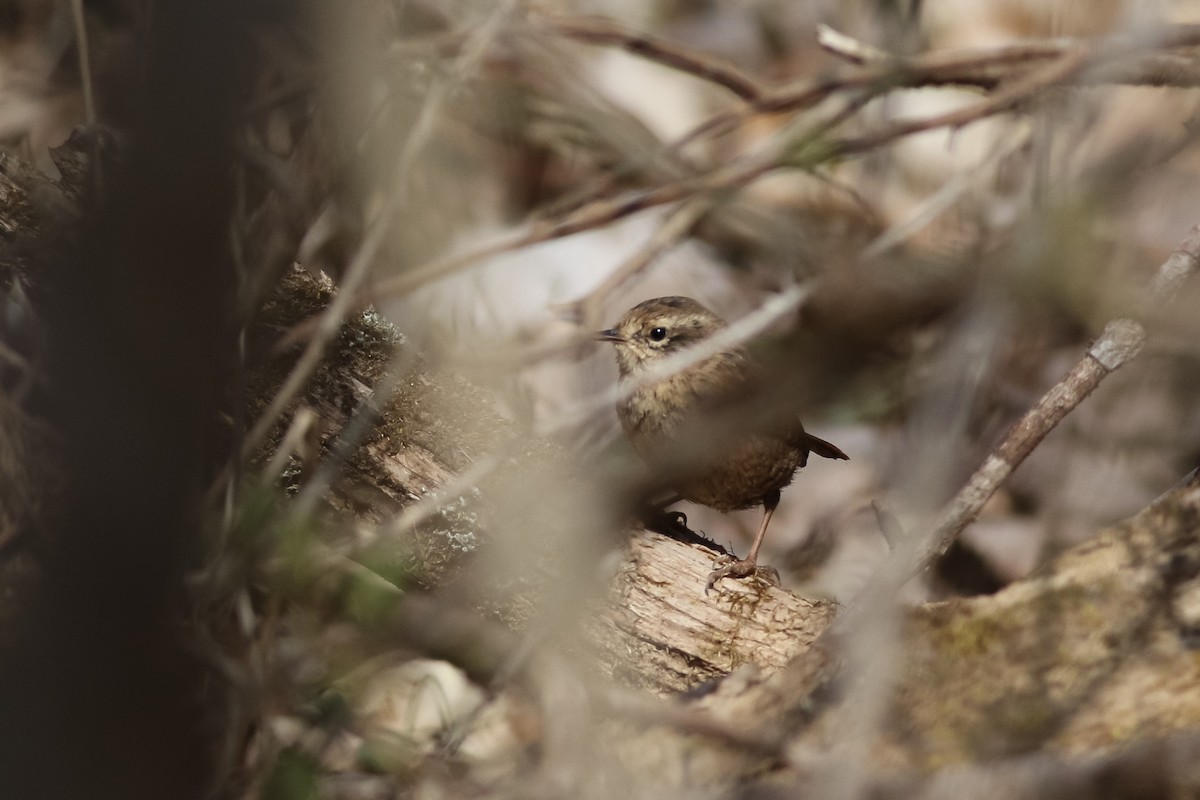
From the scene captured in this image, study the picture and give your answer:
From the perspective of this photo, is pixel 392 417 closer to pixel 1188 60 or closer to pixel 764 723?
pixel 764 723

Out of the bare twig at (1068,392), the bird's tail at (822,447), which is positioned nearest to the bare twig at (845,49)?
the bird's tail at (822,447)

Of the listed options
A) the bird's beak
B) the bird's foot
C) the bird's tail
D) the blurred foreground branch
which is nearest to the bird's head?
the bird's beak

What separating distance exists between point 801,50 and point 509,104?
1.73 m

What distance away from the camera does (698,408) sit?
364cm

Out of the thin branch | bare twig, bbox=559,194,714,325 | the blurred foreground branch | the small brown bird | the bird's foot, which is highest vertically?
the thin branch

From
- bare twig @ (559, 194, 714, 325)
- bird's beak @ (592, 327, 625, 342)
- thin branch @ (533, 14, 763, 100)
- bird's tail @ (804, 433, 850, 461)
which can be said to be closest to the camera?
bird's beak @ (592, 327, 625, 342)

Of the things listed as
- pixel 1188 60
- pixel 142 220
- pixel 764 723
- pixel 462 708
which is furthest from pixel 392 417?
pixel 1188 60

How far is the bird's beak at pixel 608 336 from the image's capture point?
12.8ft

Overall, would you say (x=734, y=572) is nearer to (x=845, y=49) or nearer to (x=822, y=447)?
(x=822, y=447)

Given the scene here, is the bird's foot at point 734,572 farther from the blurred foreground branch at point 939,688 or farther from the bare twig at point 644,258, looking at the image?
the bare twig at point 644,258

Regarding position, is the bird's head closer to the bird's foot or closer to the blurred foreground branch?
the bird's foot

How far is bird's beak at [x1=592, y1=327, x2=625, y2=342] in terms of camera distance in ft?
12.8

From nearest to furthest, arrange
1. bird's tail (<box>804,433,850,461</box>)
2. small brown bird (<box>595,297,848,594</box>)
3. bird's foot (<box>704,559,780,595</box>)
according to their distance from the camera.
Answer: bird's foot (<box>704,559,780,595</box>) < small brown bird (<box>595,297,848,594</box>) < bird's tail (<box>804,433,850,461</box>)

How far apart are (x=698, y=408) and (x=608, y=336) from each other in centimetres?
46
